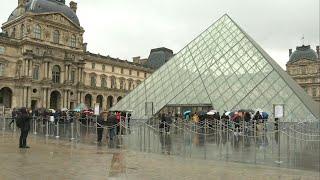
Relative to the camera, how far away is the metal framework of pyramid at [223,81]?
70.7 feet

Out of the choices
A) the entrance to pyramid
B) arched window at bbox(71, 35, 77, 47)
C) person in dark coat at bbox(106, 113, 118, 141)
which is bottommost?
person in dark coat at bbox(106, 113, 118, 141)

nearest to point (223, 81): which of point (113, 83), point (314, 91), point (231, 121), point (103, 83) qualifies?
point (231, 121)

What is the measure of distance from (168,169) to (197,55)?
64.3ft

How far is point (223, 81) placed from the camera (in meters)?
23.7

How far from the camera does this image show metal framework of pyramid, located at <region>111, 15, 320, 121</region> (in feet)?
70.7

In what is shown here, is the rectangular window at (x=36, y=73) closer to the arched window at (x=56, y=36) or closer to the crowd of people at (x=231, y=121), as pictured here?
the arched window at (x=56, y=36)

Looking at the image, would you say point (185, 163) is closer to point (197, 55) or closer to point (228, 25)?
point (197, 55)

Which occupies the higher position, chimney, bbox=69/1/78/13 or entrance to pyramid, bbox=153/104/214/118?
chimney, bbox=69/1/78/13

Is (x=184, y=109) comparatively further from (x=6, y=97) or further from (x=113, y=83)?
(x=113, y=83)

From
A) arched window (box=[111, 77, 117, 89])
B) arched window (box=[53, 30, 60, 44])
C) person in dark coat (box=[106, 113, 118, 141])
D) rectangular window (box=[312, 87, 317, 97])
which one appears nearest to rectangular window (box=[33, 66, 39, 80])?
arched window (box=[53, 30, 60, 44])

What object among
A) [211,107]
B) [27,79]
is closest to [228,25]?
[211,107]

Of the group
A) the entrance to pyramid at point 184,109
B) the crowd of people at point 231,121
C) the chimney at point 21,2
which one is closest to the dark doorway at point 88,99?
the chimney at point 21,2

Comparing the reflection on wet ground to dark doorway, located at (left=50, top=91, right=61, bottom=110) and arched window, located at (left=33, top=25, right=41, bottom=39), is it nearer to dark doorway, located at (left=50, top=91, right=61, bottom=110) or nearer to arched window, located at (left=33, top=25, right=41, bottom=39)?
arched window, located at (left=33, top=25, right=41, bottom=39)

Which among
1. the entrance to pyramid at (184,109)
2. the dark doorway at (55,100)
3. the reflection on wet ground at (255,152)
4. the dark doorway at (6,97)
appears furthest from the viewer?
the dark doorway at (55,100)
